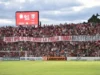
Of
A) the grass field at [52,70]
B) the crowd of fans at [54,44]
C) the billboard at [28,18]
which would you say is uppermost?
the billboard at [28,18]

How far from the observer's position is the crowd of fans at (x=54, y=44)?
2201 inches

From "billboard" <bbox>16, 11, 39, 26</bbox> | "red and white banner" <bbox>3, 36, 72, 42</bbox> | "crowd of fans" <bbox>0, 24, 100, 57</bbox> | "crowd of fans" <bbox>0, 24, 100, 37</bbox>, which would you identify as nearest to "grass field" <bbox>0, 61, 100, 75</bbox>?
"crowd of fans" <bbox>0, 24, 100, 57</bbox>

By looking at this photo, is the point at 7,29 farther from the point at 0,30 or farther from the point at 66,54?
the point at 66,54

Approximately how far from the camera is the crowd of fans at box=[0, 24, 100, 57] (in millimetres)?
55906

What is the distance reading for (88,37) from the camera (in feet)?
187

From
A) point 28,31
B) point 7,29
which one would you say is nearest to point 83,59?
point 28,31

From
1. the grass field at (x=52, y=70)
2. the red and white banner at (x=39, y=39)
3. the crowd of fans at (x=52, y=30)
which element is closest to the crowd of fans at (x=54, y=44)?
the crowd of fans at (x=52, y=30)

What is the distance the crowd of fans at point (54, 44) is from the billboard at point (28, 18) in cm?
160

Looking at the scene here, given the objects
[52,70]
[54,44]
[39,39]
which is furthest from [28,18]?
[52,70]

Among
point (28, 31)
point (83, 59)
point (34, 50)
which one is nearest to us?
point (83, 59)

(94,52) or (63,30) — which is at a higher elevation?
(63,30)

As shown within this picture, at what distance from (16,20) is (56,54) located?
14.6 meters

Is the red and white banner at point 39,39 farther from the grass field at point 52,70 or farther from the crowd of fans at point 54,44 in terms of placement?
the grass field at point 52,70

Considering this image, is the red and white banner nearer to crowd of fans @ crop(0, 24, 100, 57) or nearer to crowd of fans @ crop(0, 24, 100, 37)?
crowd of fans @ crop(0, 24, 100, 57)
